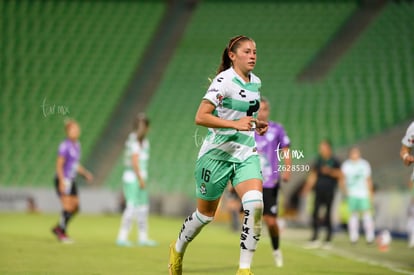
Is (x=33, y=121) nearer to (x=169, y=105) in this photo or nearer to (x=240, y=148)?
(x=169, y=105)

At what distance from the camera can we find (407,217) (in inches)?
817

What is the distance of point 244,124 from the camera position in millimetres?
7727

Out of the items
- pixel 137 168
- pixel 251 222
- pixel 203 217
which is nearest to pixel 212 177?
pixel 203 217

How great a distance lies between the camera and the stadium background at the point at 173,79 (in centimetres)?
2898

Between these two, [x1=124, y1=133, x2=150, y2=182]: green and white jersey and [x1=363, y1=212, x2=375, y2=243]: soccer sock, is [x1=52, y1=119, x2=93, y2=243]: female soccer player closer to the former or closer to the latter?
[x1=124, y1=133, x2=150, y2=182]: green and white jersey

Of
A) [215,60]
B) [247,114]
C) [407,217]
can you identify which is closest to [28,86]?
[215,60]

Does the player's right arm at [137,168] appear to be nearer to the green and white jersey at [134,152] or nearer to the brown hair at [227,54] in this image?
the green and white jersey at [134,152]

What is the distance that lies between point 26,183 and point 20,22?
26.2ft

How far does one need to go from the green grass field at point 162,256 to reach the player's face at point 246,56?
3.26 m

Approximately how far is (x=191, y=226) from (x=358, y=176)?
12.1m

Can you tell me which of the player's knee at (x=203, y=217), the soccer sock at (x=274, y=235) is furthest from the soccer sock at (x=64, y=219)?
the player's knee at (x=203, y=217)

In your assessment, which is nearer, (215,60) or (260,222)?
(260,222)

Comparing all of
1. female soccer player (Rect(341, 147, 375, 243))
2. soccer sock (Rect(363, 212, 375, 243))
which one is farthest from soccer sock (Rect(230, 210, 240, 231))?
A: soccer sock (Rect(363, 212, 375, 243))

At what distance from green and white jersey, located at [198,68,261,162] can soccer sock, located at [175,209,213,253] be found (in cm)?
62
